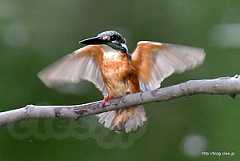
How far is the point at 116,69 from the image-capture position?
1869 millimetres

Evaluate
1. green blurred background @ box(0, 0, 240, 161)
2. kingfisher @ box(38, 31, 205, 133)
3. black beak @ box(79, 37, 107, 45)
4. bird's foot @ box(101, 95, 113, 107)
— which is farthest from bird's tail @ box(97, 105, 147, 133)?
green blurred background @ box(0, 0, 240, 161)

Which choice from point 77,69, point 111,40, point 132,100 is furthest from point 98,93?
point 132,100

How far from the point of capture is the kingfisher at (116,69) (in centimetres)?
181

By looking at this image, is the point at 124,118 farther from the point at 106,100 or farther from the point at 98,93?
the point at 98,93

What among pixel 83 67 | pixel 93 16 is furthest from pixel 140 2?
pixel 83 67

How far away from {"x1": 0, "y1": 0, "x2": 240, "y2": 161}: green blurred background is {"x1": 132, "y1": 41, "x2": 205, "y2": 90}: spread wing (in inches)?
38.8

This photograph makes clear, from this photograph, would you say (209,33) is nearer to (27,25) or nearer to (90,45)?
(27,25)

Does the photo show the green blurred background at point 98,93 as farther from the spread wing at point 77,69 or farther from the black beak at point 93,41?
the black beak at point 93,41

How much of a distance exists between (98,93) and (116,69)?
1387 millimetres

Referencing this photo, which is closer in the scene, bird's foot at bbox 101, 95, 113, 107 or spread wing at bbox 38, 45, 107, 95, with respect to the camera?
bird's foot at bbox 101, 95, 113, 107

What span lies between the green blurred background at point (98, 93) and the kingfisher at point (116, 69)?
0.87m

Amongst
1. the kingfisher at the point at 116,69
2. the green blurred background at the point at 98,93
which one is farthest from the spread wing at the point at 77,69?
the green blurred background at the point at 98,93

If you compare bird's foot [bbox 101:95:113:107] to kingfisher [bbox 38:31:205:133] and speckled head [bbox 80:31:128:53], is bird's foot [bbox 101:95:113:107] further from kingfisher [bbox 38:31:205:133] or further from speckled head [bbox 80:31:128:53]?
speckled head [bbox 80:31:128:53]

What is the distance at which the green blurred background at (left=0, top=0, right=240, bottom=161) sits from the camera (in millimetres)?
3068
